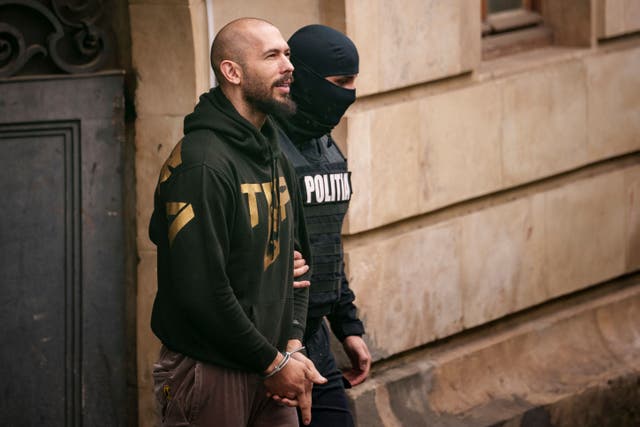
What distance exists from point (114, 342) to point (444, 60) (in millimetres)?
Result: 2036

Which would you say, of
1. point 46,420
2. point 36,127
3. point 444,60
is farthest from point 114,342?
point 444,60

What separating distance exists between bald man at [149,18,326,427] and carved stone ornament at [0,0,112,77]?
139cm

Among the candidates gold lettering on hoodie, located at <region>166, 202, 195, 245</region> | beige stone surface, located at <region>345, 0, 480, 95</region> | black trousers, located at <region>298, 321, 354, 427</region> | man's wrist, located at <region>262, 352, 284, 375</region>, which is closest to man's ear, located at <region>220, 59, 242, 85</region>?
gold lettering on hoodie, located at <region>166, 202, 195, 245</region>

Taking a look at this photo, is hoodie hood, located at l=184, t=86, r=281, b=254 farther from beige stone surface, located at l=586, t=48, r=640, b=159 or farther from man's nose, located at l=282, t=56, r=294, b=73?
beige stone surface, located at l=586, t=48, r=640, b=159

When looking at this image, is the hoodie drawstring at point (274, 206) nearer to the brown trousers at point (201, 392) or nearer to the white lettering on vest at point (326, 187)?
the brown trousers at point (201, 392)

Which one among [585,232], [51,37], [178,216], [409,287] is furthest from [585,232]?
[178,216]

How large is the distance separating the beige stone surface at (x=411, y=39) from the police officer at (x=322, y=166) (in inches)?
44.4

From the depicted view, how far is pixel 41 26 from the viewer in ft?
19.0

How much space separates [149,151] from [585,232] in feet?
9.42

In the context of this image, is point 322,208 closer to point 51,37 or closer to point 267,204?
point 267,204

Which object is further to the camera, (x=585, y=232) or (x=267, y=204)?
(x=585, y=232)

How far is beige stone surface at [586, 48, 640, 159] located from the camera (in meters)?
7.95

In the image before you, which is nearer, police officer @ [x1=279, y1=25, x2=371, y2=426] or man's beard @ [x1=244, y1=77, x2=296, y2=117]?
man's beard @ [x1=244, y1=77, x2=296, y2=117]

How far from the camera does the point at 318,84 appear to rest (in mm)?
5266
